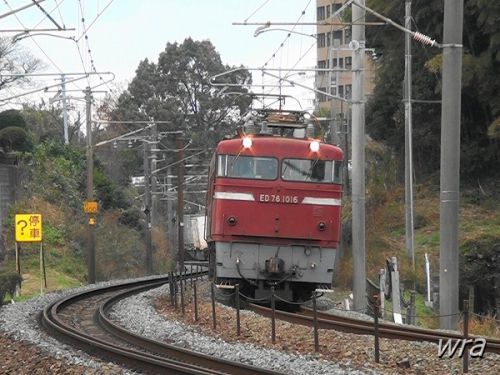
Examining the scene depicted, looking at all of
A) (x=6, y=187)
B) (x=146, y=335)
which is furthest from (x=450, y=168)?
(x=6, y=187)

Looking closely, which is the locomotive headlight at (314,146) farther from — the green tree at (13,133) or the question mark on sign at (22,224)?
the green tree at (13,133)

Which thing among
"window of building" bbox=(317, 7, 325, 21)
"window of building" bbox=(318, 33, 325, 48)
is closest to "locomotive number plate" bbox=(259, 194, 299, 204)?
"window of building" bbox=(318, 33, 325, 48)

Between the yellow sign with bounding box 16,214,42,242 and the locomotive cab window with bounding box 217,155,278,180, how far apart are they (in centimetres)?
1076

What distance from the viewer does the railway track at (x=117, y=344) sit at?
37.6ft

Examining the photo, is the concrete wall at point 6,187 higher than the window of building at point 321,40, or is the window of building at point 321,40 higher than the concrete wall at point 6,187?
the window of building at point 321,40

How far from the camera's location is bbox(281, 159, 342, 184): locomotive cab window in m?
19.6

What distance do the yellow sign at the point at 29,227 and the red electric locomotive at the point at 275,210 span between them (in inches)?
405

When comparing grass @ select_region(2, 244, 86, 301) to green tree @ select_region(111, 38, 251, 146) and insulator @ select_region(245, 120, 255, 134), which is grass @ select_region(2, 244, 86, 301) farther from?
green tree @ select_region(111, 38, 251, 146)

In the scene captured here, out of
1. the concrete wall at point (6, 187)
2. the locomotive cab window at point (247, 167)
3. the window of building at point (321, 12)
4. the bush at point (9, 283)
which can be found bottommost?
the bush at point (9, 283)

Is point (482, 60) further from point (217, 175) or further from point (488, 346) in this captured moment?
point (488, 346)

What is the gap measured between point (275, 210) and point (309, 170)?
1.18m

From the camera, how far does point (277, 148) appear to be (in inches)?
774

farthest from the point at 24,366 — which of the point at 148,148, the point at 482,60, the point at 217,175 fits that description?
the point at 148,148

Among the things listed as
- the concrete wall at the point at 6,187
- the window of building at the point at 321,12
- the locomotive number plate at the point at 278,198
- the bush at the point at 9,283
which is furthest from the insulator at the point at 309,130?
the window of building at the point at 321,12
